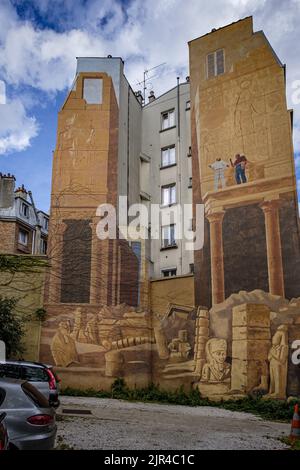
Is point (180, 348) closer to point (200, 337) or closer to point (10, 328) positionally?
point (200, 337)

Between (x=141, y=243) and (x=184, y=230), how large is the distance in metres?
2.48

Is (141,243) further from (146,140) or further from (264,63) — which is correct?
(264,63)

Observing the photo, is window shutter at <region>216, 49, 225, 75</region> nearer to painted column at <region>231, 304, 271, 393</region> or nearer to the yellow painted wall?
the yellow painted wall

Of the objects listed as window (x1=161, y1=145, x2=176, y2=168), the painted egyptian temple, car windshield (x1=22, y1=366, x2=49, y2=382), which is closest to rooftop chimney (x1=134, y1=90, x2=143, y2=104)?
the painted egyptian temple

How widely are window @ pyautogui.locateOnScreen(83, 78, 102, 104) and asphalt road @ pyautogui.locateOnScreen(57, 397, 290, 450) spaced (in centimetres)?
1355

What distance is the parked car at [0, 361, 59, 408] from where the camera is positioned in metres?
10.5

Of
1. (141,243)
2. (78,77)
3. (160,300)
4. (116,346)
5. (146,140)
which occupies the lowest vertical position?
(116,346)

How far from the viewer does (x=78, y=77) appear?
69.6 ft

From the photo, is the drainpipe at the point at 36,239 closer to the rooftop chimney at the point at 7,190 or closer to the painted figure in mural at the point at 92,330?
the rooftop chimney at the point at 7,190

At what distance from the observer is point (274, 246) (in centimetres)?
1655

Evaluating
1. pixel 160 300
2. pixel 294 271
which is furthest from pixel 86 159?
pixel 294 271

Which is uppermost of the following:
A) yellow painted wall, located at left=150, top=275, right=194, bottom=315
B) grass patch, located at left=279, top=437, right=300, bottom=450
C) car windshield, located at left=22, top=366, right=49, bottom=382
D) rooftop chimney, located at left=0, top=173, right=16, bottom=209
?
rooftop chimney, located at left=0, top=173, right=16, bottom=209

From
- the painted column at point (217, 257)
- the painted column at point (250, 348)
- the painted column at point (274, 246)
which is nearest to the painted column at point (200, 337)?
the painted column at point (217, 257)

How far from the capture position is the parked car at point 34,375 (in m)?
10.5
